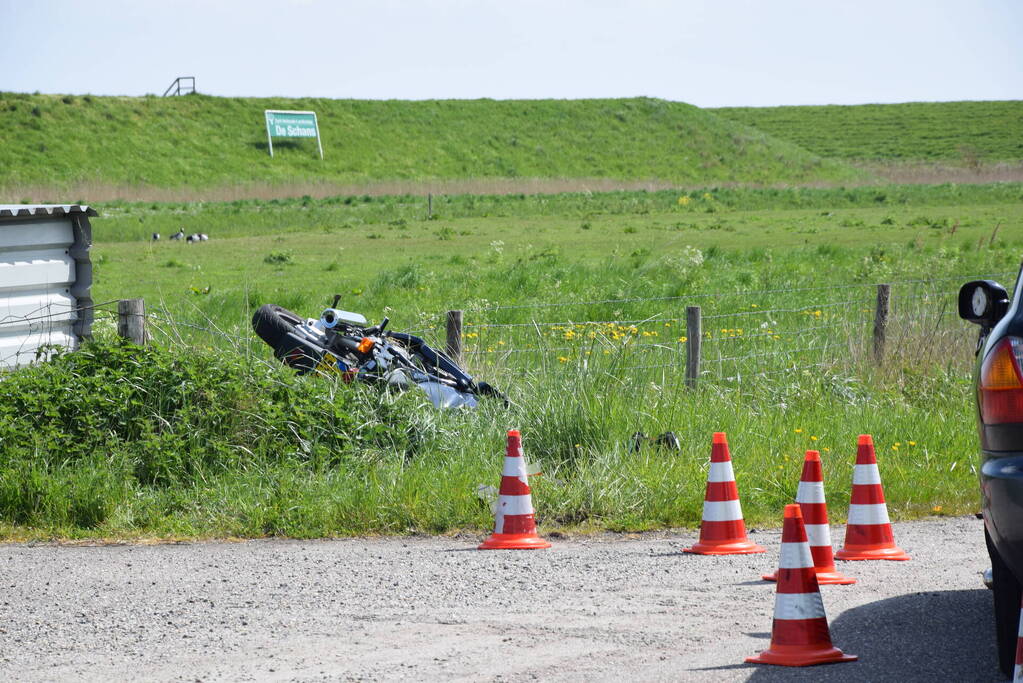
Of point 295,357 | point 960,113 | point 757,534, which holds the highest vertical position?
point 960,113

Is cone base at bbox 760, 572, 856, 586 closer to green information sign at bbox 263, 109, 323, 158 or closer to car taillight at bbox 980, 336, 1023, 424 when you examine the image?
car taillight at bbox 980, 336, 1023, 424

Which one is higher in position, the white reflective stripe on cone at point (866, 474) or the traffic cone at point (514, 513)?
the white reflective stripe on cone at point (866, 474)

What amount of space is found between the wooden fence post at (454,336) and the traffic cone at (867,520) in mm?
4706

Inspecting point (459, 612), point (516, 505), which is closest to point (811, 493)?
point (516, 505)

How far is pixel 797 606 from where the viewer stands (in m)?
4.79

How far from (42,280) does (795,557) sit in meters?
6.63

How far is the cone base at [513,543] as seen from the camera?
6977mm

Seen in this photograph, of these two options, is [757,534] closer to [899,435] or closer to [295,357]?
[899,435]

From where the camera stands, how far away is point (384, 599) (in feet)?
19.4

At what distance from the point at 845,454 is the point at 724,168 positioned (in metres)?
91.1

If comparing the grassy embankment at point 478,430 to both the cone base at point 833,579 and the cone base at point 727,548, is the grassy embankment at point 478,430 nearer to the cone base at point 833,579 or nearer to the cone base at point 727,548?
the cone base at point 727,548

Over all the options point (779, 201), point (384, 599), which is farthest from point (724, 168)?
point (384, 599)

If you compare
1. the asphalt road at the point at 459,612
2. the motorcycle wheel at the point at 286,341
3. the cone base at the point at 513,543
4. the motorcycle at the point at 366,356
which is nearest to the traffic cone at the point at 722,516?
the asphalt road at the point at 459,612

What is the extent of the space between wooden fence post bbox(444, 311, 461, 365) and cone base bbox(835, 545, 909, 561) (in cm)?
473
